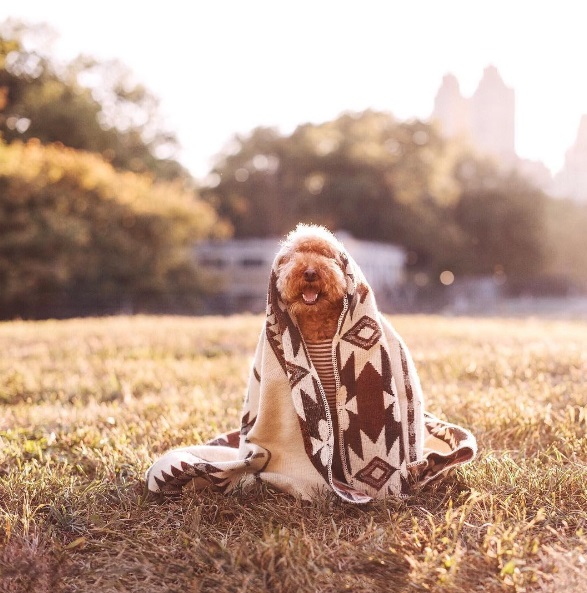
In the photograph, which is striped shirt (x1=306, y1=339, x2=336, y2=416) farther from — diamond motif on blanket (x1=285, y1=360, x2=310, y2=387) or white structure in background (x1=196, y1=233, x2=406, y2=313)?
white structure in background (x1=196, y1=233, x2=406, y2=313)

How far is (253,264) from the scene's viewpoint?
35906mm

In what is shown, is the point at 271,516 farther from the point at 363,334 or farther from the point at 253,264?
the point at 253,264

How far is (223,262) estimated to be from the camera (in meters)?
36.4

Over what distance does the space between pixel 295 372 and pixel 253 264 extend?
32577mm

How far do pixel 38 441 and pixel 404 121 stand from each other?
131 feet

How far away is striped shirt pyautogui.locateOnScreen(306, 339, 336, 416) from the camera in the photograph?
11.6 feet

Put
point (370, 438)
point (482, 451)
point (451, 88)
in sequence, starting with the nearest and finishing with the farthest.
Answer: point (370, 438)
point (482, 451)
point (451, 88)

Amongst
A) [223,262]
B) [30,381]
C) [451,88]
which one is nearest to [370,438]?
[30,381]

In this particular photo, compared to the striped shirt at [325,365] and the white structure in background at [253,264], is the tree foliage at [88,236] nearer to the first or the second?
the white structure in background at [253,264]

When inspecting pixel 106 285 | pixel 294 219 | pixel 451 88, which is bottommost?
pixel 106 285

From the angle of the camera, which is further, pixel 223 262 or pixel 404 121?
pixel 404 121

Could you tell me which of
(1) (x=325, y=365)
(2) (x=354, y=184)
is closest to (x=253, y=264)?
(2) (x=354, y=184)

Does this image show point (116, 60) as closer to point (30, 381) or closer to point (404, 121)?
point (404, 121)

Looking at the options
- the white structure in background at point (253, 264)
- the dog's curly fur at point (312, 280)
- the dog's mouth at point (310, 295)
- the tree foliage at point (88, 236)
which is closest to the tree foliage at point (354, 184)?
the white structure in background at point (253, 264)
